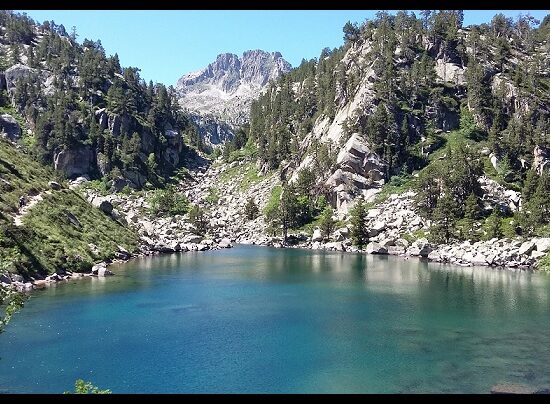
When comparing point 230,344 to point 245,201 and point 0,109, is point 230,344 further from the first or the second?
point 0,109

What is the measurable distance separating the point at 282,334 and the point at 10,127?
15007 cm

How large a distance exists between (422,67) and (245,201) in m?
69.2

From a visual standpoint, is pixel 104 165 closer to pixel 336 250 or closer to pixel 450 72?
pixel 336 250

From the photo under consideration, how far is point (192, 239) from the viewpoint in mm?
117812

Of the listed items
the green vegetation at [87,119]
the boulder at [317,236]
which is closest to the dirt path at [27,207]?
the boulder at [317,236]

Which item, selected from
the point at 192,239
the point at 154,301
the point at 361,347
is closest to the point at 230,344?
the point at 361,347

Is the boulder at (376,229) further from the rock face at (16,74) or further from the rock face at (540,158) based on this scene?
the rock face at (16,74)

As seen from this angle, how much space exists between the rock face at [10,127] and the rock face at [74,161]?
1568 centimetres

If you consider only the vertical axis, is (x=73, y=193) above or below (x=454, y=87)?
below

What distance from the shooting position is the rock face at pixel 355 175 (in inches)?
5261

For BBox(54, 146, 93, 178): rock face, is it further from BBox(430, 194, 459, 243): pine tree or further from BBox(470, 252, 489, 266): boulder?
BBox(470, 252, 489, 266): boulder

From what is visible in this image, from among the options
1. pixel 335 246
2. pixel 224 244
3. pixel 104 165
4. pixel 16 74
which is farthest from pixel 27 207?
pixel 16 74

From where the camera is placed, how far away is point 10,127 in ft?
531

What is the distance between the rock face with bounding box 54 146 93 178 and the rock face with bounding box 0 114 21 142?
617 inches
